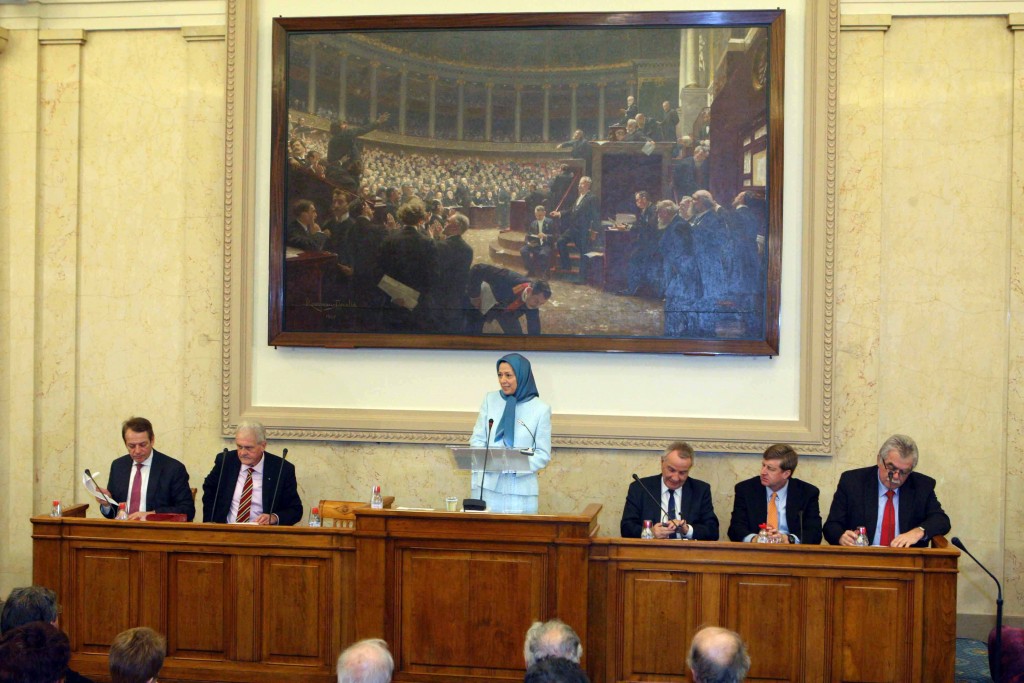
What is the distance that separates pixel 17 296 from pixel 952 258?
645 cm

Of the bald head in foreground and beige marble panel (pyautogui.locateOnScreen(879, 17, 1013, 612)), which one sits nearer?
the bald head in foreground

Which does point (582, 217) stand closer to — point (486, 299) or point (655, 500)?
point (486, 299)

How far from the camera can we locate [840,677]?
5.41 meters

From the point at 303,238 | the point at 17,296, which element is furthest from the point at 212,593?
the point at 17,296

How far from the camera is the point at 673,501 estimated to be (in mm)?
6488

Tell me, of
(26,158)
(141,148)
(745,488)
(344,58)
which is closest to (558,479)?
(745,488)

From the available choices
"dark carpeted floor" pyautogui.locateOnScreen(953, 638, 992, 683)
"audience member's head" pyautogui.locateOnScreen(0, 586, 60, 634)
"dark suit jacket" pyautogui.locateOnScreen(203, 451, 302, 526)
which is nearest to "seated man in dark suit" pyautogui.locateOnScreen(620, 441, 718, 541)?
"dark carpeted floor" pyautogui.locateOnScreen(953, 638, 992, 683)

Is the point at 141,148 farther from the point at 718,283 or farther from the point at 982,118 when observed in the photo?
the point at 982,118

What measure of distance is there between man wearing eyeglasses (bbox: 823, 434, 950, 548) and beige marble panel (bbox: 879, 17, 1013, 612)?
4.09ft

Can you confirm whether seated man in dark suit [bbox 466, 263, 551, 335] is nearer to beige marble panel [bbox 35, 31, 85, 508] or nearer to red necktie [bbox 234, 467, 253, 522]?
red necktie [bbox 234, 467, 253, 522]

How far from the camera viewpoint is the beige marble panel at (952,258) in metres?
7.38

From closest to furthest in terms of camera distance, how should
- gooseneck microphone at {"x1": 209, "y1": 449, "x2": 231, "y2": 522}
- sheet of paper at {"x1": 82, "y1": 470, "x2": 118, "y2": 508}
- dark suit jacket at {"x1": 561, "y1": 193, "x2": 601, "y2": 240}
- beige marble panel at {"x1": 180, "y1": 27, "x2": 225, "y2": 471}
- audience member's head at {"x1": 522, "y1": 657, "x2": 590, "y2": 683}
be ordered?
audience member's head at {"x1": 522, "y1": 657, "x2": 590, "y2": 683}
sheet of paper at {"x1": 82, "y1": 470, "x2": 118, "y2": 508}
gooseneck microphone at {"x1": 209, "y1": 449, "x2": 231, "y2": 522}
dark suit jacket at {"x1": 561, "y1": 193, "x2": 601, "y2": 240}
beige marble panel at {"x1": 180, "y1": 27, "x2": 225, "y2": 471}

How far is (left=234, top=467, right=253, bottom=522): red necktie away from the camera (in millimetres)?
6723

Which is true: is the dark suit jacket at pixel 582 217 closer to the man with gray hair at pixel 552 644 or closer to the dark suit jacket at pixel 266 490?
the dark suit jacket at pixel 266 490
